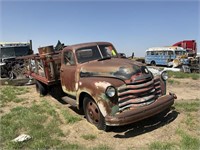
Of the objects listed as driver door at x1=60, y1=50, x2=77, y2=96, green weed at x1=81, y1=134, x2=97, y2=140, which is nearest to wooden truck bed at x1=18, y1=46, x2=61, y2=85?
driver door at x1=60, y1=50, x2=77, y2=96

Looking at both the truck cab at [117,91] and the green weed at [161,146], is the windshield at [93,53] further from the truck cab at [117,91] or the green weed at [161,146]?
the green weed at [161,146]

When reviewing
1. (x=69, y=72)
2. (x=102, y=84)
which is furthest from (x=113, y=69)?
(x=69, y=72)

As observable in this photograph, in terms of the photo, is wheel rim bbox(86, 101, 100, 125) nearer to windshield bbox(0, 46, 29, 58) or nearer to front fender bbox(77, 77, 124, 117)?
front fender bbox(77, 77, 124, 117)

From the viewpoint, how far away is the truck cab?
534cm

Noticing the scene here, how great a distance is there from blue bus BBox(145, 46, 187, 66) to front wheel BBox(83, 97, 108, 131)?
21069mm

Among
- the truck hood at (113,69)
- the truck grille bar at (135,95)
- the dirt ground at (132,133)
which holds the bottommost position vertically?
the dirt ground at (132,133)

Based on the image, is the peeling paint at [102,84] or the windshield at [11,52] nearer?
the peeling paint at [102,84]

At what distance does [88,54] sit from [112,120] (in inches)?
106

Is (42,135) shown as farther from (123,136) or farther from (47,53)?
(47,53)

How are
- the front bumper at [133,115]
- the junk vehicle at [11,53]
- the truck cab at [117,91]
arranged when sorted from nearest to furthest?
the front bumper at [133,115], the truck cab at [117,91], the junk vehicle at [11,53]

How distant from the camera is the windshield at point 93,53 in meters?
7.17

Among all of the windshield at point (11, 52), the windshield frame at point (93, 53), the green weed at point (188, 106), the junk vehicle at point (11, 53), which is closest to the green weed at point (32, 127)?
the windshield frame at point (93, 53)

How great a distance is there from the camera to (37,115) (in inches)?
287

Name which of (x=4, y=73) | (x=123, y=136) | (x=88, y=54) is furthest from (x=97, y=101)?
(x=4, y=73)
